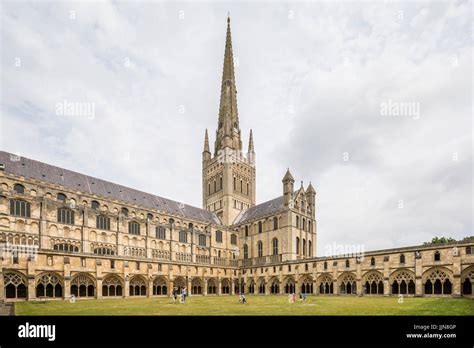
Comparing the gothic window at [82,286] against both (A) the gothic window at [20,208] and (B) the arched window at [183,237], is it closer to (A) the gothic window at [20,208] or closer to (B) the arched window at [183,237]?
(A) the gothic window at [20,208]

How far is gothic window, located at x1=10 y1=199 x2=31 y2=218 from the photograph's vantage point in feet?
138

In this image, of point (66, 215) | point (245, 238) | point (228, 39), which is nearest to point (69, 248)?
point (66, 215)

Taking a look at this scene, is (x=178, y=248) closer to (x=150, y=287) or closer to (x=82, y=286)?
(x=150, y=287)

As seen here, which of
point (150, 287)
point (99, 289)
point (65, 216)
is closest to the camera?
point (99, 289)

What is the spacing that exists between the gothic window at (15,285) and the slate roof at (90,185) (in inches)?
668

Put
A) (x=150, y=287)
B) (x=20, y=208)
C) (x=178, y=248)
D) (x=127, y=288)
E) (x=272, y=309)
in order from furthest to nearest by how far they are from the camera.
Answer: (x=178, y=248)
(x=150, y=287)
(x=20, y=208)
(x=127, y=288)
(x=272, y=309)

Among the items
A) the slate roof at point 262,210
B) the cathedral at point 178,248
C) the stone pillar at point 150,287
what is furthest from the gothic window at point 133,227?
the slate roof at point 262,210

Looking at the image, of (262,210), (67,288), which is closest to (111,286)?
(67,288)

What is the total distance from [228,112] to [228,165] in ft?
48.2

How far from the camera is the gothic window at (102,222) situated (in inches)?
1992

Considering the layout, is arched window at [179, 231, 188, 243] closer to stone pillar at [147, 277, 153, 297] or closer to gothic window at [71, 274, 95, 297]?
stone pillar at [147, 277, 153, 297]

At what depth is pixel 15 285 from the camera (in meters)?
33.5

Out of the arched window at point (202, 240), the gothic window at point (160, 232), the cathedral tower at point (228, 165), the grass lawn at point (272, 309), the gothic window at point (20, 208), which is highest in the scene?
the cathedral tower at point (228, 165)

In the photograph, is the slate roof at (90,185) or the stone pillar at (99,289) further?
the slate roof at (90,185)
